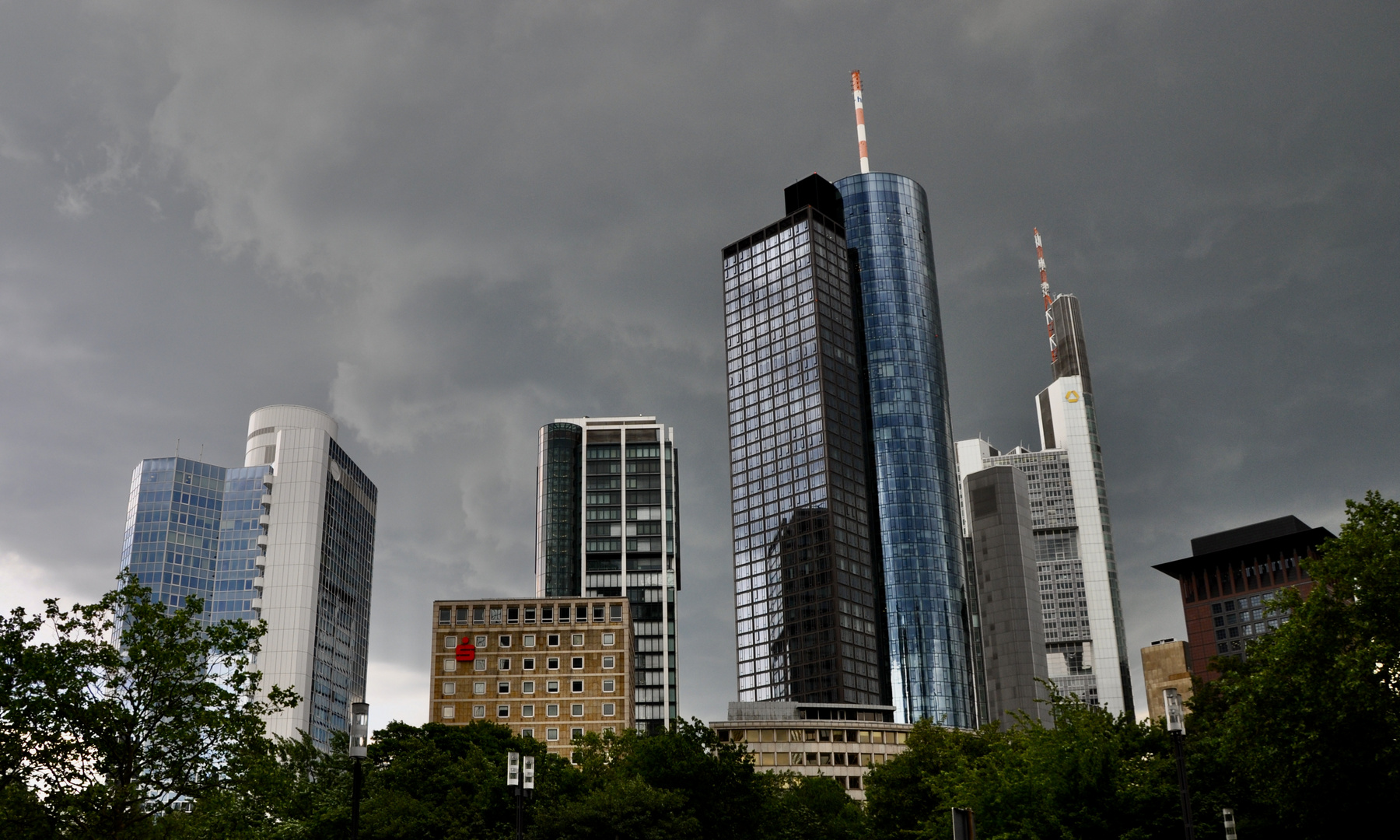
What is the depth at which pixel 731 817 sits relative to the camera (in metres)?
72.8

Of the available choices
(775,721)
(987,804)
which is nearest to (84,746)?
(987,804)

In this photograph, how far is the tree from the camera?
38.3 metres

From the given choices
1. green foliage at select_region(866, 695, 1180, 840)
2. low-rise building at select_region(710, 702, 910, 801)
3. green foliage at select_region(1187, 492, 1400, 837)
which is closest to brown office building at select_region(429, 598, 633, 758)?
low-rise building at select_region(710, 702, 910, 801)

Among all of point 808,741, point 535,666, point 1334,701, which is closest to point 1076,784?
point 1334,701

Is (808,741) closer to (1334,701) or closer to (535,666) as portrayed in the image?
(535,666)

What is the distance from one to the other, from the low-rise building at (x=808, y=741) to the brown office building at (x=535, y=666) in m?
25.3

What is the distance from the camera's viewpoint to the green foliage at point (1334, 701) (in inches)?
1969

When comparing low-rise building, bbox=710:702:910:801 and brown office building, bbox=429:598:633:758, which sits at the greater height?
brown office building, bbox=429:598:633:758

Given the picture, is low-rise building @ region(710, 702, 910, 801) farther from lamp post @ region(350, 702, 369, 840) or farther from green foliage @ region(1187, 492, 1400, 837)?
lamp post @ region(350, 702, 369, 840)

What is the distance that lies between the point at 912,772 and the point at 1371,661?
60975 millimetres

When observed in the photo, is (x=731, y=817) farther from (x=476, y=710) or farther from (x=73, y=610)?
(x=476, y=710)

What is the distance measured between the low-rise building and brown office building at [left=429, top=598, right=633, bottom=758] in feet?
82.9

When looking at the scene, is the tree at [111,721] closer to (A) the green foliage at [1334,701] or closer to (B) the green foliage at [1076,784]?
(B) the green foliage at [1076,784]

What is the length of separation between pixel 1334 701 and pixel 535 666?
131m
